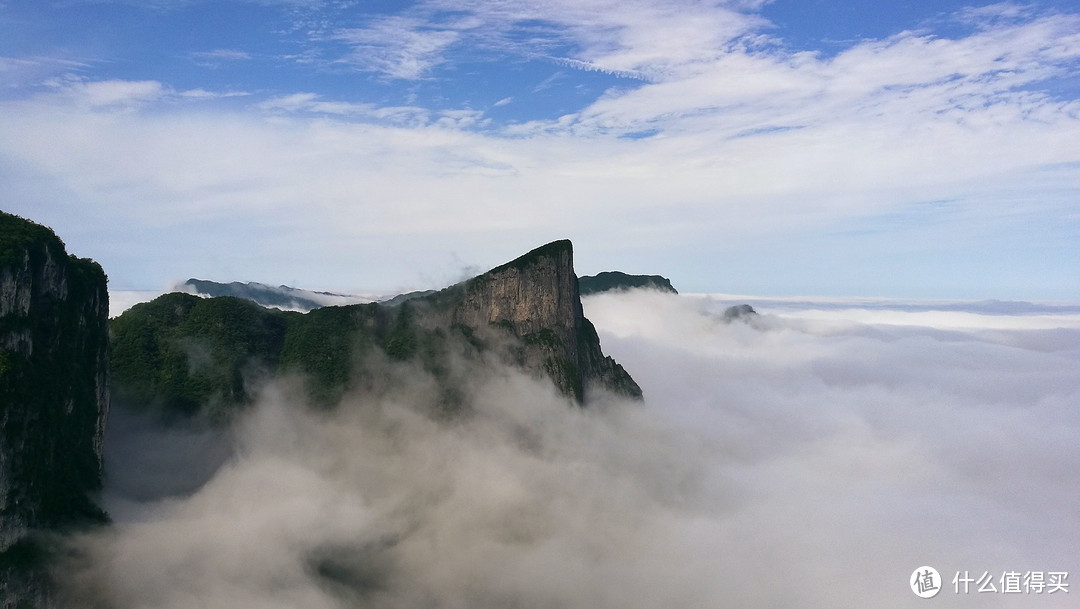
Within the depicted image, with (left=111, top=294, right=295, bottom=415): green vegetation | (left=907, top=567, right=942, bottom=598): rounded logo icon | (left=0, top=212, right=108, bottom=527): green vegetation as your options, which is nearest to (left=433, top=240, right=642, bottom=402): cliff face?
(left=111, top=294, right=295, bottom=415): green vegetation

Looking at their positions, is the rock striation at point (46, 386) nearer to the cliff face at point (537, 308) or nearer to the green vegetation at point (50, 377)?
the green vegetation at point (50, 377)

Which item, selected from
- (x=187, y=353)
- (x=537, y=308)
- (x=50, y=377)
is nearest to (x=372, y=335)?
(x=187, y=353)

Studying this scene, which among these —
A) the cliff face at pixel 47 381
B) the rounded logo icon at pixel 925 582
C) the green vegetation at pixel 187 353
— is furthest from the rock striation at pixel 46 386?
the rounded logo icon at pixel 925 582

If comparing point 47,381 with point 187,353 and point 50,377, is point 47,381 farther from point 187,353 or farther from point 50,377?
point 187,353

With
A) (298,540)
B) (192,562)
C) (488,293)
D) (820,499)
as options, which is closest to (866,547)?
(820,499)

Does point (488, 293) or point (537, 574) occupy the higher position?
point (488, 293)

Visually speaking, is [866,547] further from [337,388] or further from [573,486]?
[337,388]

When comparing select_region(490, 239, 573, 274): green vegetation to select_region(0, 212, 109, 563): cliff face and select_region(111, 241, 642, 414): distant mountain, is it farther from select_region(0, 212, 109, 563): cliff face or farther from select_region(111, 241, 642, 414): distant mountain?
select_region(0, 212, 109, 563): cliff face
